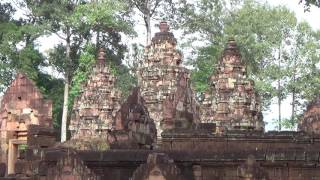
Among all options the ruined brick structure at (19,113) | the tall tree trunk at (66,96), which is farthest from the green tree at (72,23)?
the ruined brick structure at (19,113)

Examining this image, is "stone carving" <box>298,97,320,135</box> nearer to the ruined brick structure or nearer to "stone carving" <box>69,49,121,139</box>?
the ruined brick structure

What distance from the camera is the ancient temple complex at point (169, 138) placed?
1168 centimetres

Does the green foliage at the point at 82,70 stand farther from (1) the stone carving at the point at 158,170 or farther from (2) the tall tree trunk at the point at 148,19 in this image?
(1) the stone carving at the point at 158,170

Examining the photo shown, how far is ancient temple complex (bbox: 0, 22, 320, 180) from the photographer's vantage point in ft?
38.3

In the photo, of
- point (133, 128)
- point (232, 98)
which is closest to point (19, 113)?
point (133, 128)

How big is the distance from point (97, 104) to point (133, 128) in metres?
15.6

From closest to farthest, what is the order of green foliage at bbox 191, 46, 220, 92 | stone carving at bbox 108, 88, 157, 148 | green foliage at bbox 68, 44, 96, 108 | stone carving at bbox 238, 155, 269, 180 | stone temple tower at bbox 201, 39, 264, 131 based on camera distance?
1. stone carving at bbox 238, 155, 269, 180
2. stone carving at bbox 108, 88, 157, 148
3. stone temple tower at bbox 201, 39, 264, 131
4. green foliage at bbox 68, 44, 96, 108
5. green foliage at bbox 191, 46, 220, 92

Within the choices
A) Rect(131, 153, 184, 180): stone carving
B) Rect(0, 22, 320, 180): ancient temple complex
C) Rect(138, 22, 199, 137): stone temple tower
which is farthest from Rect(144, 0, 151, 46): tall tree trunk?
Rect(131, 153, 184, 180): stone carving

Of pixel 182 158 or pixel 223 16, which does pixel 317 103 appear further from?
pixel 223 16

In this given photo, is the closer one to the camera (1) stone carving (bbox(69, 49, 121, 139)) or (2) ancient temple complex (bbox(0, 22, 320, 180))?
(2) ancient temple complex (bbox(0, 22, 320, 180))

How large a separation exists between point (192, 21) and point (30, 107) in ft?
74.7

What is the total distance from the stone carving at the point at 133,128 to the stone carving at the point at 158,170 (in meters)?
3.09

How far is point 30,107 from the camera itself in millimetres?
19234

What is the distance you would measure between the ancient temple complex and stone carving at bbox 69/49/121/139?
349 cm
